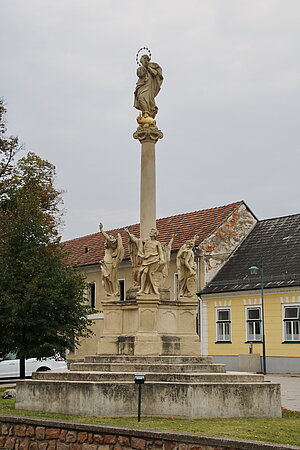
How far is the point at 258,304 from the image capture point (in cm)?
3294

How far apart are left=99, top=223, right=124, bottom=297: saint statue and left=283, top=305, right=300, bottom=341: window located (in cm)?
1709

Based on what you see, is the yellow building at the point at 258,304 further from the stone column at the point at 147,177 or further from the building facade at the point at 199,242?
the stone column at the point at 147,177

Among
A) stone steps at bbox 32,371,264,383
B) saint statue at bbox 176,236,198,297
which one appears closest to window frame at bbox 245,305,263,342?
saint statue at bbox 176,236,198,297

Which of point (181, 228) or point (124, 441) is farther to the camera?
point (181, 228)

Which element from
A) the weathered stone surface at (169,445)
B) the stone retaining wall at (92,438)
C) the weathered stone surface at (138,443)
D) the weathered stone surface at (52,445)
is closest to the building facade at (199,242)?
the stone retaining wall at (92,438)

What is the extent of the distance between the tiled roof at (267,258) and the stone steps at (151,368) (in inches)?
701

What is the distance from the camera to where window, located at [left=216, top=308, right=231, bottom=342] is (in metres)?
34.4

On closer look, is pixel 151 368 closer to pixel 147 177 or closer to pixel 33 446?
pixel 33 446

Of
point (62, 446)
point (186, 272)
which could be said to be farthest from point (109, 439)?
point (186, 272)

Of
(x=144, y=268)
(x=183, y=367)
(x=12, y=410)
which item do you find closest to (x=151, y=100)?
(x=144, y=268)

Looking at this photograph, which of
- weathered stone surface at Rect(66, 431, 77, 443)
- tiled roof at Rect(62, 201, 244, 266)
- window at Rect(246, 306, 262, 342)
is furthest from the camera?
tiled roof at Rect(62, 201, 244, 266)

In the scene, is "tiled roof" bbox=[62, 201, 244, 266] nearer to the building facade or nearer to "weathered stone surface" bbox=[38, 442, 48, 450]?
the building facade

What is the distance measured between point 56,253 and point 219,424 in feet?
40.1

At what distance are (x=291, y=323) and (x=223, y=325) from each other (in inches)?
169
